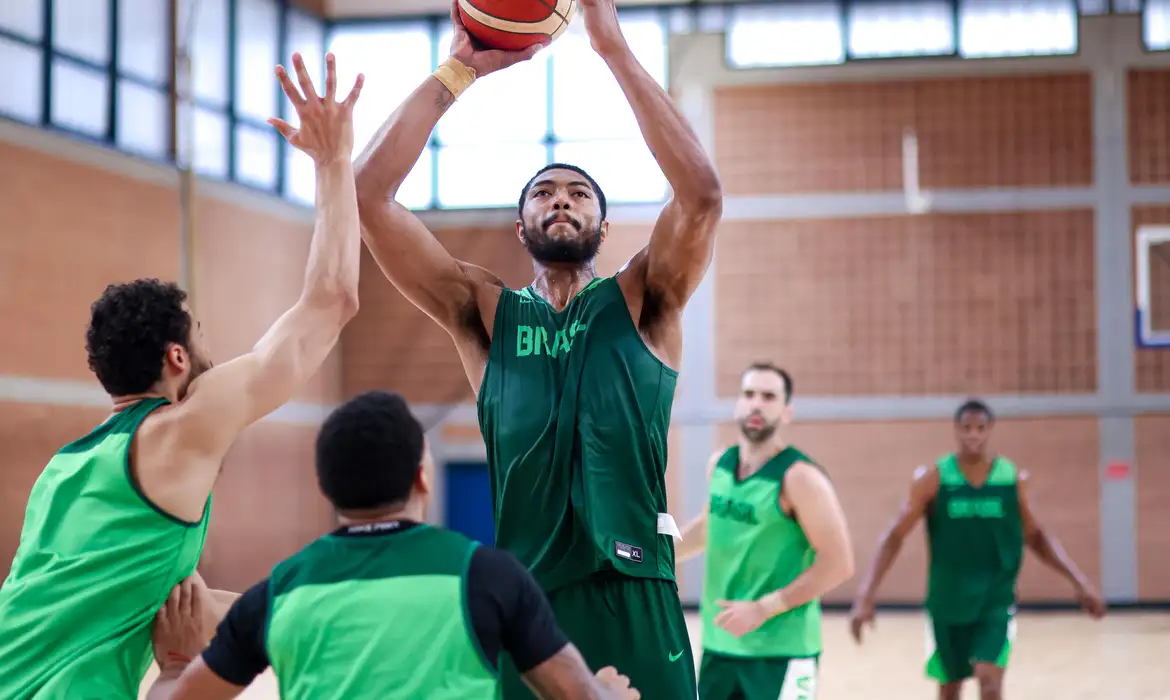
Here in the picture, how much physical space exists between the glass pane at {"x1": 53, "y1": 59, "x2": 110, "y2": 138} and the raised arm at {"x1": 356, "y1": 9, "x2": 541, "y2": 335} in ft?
30.3

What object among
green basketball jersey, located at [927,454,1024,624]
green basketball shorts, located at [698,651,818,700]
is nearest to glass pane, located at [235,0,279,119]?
green basketball jersey, located at [927,454,1024,624]


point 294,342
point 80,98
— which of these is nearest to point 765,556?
point 294,342

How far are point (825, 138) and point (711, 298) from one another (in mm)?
2345

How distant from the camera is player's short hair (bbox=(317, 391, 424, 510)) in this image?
86.4 inches

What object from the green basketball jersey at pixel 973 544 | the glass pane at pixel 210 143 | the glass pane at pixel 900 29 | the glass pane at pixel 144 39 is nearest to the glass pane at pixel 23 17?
the glass pane at pixel 144 39

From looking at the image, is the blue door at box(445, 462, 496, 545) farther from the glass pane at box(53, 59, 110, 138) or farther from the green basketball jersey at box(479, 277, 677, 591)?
the green basketball jersey at box(479, 277, 677, 591)

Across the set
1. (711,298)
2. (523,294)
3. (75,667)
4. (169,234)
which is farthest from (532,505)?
(711,298)

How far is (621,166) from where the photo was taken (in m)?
15.2

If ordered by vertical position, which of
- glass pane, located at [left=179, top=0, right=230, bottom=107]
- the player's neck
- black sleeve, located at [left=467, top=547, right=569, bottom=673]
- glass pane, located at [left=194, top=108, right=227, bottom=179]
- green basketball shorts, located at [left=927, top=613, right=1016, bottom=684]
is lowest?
green basketball shorts, located at [left=927, top=613, right=1016, bottom=684]

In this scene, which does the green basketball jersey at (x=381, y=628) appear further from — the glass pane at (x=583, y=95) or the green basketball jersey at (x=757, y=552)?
the glass pane at (x=583, y=95)

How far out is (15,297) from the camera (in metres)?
10.6

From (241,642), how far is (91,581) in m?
0.49

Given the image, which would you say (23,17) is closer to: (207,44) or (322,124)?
(207,44)

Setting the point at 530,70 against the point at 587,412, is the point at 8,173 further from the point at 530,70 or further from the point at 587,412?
the point at 587,412
